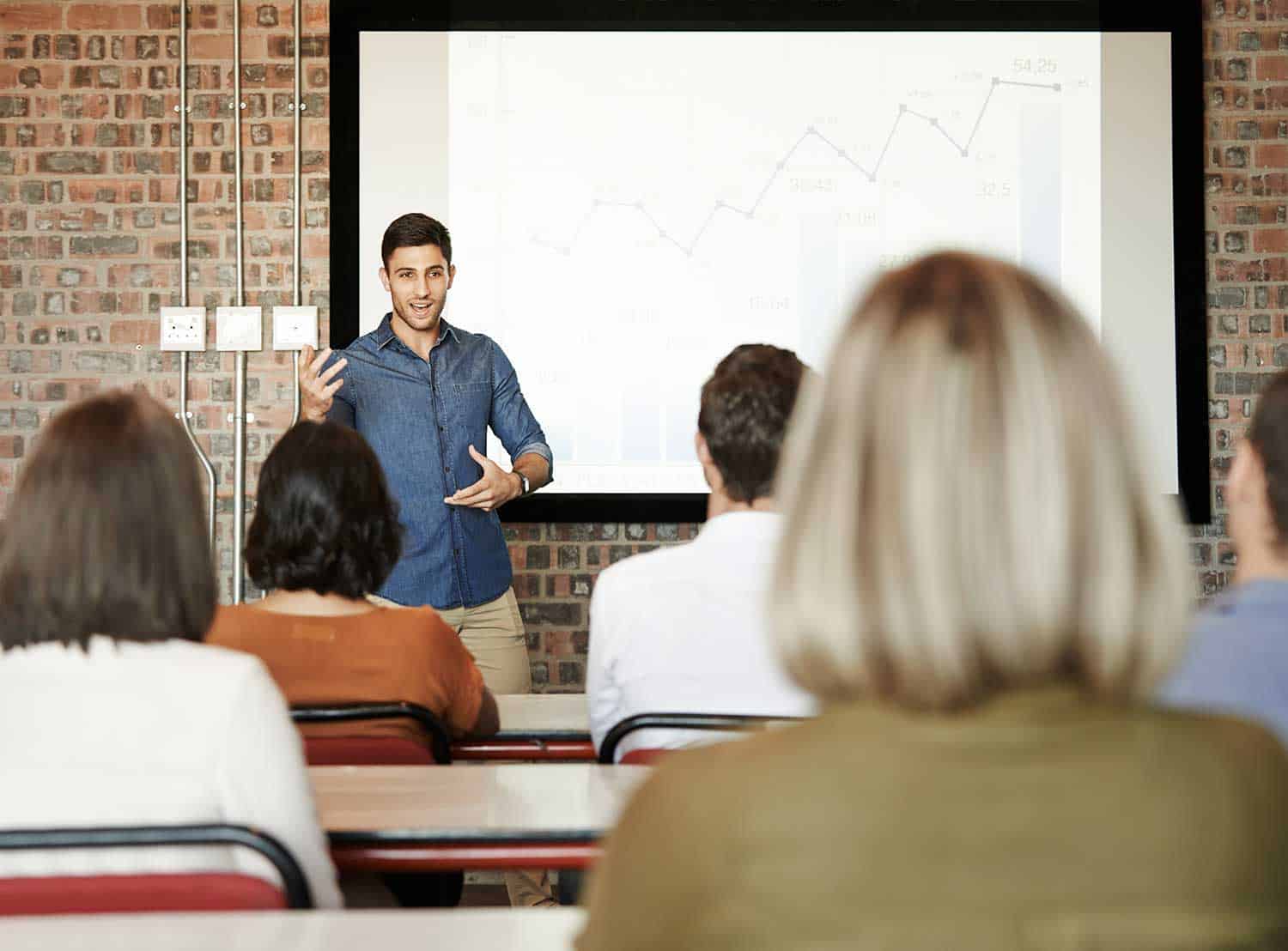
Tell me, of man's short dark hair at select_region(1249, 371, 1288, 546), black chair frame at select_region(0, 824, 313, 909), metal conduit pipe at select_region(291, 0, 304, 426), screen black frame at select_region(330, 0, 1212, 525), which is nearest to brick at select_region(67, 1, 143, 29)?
metal conduit pipe at select_region(291, 0, 304, 426)

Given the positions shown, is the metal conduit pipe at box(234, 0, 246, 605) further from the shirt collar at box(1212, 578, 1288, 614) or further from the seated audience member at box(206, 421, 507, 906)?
the shirt collar at box(1212, 578, 1288, 614)

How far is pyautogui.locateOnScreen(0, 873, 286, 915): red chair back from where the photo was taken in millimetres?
1340

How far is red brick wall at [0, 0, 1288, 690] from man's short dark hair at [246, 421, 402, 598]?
2166 millimetres

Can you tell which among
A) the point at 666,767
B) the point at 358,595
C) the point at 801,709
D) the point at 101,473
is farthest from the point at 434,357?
the point at 666,767

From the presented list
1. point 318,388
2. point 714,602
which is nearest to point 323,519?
point 714,602

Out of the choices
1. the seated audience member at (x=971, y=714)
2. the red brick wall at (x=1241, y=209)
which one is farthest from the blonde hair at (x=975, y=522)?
the red brick wall at (x=1241, y=209)

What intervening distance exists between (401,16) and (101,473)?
3423 millimetres

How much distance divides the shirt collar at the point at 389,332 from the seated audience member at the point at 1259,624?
2.61 m

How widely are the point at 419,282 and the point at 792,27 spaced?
5.31 ft

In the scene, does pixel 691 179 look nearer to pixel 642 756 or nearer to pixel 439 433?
pixel 439 433

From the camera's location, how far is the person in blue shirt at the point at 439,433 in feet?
12.2

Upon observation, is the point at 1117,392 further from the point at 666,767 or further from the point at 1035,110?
the point at 1035,110

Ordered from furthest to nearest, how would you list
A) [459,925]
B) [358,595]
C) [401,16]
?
[401,16] → [358,595] → [459,925]

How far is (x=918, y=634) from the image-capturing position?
792 mm
